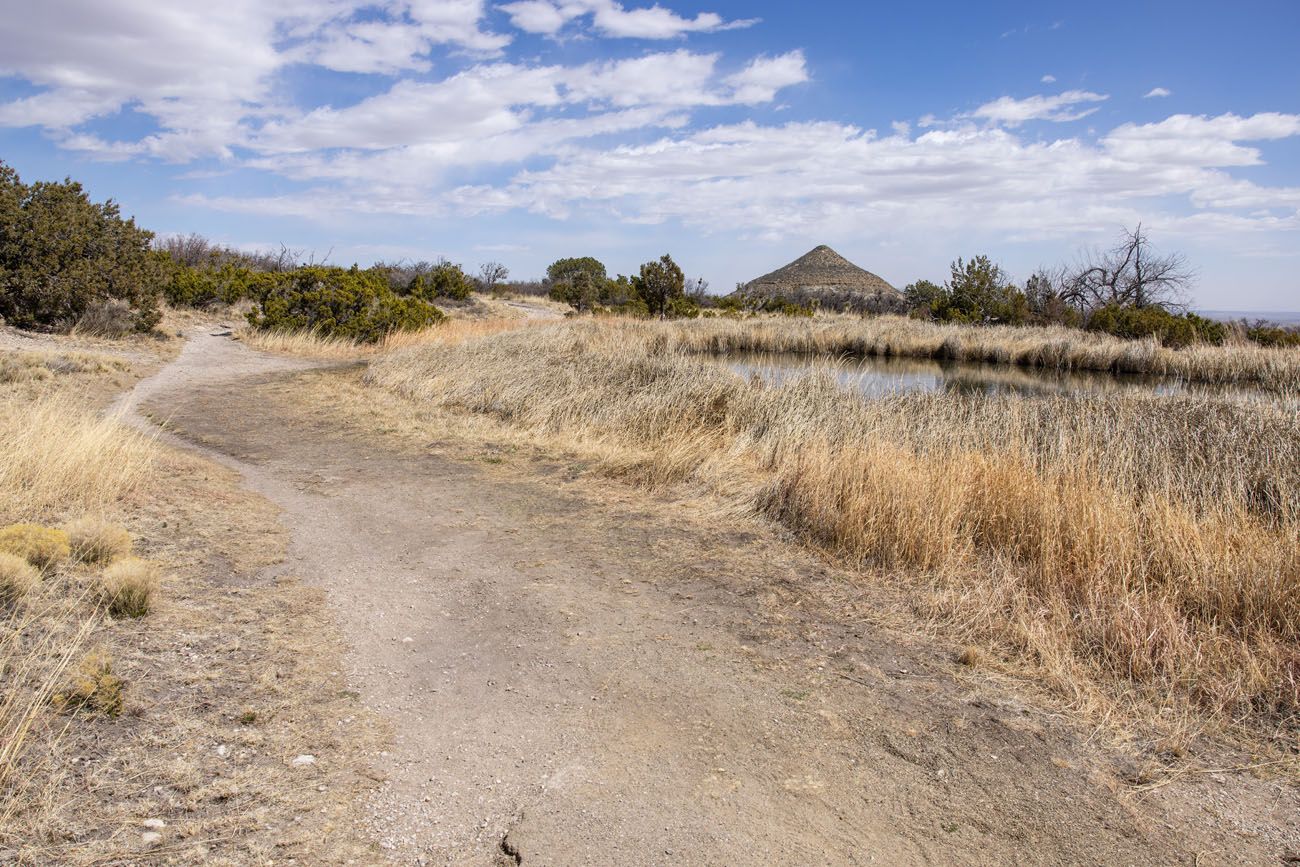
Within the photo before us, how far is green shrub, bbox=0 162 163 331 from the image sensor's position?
1658cm

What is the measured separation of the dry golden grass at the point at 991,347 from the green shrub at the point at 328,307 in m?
7.87

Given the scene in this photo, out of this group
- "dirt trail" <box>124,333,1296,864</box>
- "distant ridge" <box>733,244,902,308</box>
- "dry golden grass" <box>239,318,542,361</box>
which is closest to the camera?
"dirt trail" <box>124,333,1296,864</box>

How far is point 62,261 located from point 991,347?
24.9 meters

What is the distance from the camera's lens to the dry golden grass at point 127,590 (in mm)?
4219

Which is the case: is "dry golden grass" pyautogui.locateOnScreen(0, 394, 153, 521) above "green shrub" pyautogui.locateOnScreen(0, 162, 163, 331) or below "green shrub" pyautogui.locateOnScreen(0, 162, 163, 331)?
below

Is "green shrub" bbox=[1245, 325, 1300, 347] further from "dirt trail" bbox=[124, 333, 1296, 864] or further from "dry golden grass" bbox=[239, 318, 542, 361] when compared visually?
"dirt trail" bbox=[124, 333, 1296, 864]

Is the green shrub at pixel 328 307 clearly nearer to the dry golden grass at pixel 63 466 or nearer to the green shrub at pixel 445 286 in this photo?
the green shrub at pixel 445 286

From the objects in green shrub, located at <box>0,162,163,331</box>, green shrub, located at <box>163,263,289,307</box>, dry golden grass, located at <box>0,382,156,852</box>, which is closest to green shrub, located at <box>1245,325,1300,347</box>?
dry golden grass, located at <box>0,382,156,852</box>

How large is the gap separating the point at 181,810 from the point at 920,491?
5.04 metres

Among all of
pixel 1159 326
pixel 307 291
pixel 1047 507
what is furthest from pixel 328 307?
pixel 1159 326

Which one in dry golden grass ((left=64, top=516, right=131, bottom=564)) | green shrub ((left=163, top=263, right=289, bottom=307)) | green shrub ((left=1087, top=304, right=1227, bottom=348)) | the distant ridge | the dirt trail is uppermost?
the distant ridge

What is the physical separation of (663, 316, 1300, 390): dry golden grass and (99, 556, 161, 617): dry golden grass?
737 inches

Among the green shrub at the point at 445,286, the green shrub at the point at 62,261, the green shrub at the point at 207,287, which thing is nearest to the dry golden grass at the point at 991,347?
the green shrub at the point at 445,286

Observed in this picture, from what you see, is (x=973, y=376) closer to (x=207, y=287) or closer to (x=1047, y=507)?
(x=1047, y=507)
